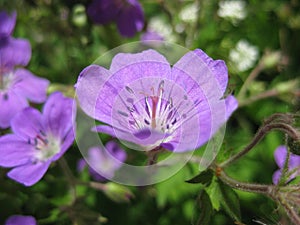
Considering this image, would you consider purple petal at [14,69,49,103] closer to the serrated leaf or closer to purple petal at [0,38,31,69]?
purple petal at [0,38,31,69]

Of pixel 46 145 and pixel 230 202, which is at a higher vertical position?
pixel 230 202

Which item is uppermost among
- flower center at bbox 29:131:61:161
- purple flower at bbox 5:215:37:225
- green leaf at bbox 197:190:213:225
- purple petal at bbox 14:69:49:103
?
green leaf at bbox 197:190:213:225

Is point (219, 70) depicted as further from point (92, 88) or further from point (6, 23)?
point (6, 23)

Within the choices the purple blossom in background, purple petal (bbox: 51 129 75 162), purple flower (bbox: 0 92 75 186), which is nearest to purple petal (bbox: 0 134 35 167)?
purple flower (bbox: 0 92 75 186)

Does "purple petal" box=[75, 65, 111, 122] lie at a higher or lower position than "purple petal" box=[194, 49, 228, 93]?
lower

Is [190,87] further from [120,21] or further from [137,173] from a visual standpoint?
[120,21]

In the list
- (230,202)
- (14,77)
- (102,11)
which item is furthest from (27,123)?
(230,202)
